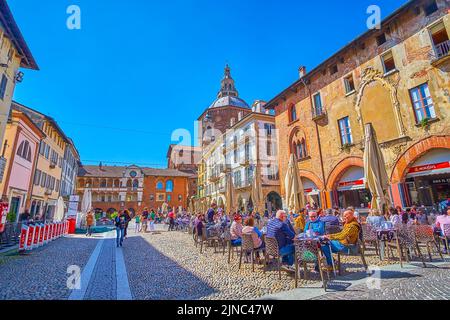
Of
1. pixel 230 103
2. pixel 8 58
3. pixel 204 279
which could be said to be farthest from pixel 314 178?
Answer: pixel 230 103

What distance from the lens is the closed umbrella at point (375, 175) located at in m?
8.33

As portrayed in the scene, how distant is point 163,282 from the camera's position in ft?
16.6

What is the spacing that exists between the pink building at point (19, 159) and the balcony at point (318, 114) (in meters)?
22.9

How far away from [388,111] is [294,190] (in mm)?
8161

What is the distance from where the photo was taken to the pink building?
16766mm

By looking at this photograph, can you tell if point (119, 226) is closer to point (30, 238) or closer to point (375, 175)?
point (30, 238)

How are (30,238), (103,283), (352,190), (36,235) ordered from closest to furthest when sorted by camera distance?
(103,283), (30,238), (36,235), (352,190)

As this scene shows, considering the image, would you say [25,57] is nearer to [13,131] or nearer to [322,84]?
[13,131]

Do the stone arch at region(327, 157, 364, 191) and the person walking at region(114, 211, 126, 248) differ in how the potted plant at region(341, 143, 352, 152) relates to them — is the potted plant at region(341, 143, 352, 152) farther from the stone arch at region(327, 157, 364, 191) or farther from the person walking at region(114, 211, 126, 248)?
the person walking at region(114, 211, 126, 248)

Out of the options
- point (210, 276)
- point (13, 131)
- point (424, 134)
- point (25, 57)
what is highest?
point (25, 57)
